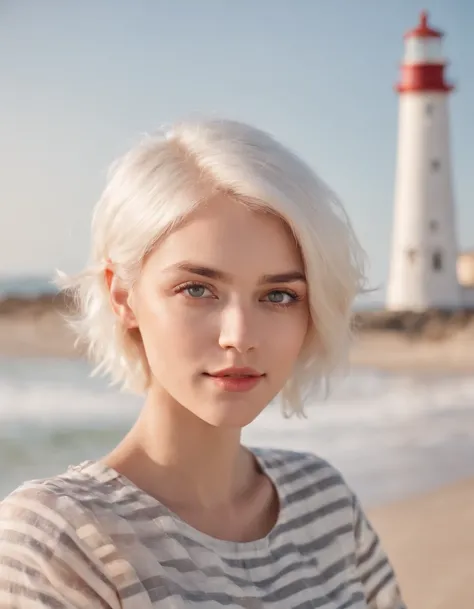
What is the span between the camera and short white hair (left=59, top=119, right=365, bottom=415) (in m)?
1.00

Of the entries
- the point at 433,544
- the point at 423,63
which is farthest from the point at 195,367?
the point at 423,63

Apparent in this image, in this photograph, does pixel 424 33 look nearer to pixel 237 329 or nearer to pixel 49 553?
pixel 237 329

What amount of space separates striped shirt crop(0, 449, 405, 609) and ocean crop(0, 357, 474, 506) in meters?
3.46

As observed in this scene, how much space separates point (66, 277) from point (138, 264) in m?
0.20

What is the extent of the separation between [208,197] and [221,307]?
117mm

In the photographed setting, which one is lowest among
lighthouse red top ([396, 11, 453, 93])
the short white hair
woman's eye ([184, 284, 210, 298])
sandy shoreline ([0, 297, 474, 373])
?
woman's eye ([184, 284, 210, 298])

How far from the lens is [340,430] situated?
7168 mm

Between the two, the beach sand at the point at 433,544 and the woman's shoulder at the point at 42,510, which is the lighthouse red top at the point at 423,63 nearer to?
the beach sand at the point at 433,544

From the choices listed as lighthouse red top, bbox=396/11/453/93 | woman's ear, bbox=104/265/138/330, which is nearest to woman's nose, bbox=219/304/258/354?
woman's ear, bbox=104/265/138/330

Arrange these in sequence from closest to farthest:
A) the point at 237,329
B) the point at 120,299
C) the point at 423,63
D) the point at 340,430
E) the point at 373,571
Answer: the point at 237,329, the point at 120,299, the point at 373,571, the point at 340,430, the point at 423,63

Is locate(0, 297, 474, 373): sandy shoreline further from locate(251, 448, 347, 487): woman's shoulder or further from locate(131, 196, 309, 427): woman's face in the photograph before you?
locate(131, 196, 309, 427): woman's face

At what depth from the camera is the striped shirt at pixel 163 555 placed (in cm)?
89

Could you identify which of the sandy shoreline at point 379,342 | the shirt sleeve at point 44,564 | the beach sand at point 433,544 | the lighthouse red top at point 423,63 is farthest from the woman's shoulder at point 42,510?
the lighthouse red top at point 423,63

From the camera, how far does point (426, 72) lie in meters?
16.1
